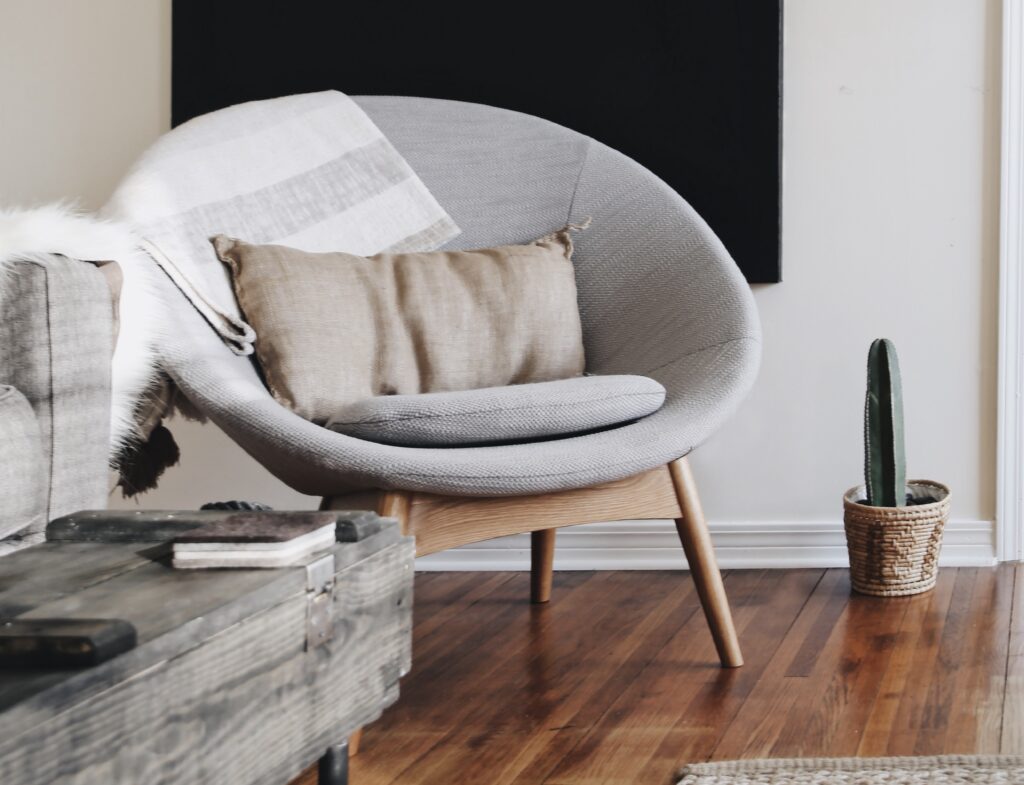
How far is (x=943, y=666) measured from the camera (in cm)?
174

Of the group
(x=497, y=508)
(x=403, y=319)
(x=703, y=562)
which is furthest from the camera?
(x=403, y=319)

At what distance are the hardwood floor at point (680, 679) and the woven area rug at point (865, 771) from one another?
0.05 meters

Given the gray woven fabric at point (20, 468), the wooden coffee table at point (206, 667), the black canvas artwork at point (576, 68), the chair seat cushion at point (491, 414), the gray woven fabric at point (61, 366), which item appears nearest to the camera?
the wooden coffee table at point (206, 667)

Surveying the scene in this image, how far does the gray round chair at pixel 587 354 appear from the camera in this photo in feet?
4.91

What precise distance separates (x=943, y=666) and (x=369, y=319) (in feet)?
3.32

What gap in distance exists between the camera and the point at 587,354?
205 centimetres

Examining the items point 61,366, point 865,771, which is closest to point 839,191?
point 865,771

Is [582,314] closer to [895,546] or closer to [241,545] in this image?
[895,546]

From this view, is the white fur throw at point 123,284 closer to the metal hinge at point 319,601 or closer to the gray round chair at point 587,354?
the gray round chair at point 587,354

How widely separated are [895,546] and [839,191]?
73cm

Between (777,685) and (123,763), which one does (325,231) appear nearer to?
(777,685)

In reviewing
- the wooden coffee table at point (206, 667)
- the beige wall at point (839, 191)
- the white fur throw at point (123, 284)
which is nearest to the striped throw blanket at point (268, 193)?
the white fur throw at point (123, 284)

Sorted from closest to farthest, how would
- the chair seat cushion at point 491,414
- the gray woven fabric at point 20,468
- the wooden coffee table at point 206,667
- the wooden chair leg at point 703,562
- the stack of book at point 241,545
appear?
the wooden coffee table at point 206,667 → the stack of book at point 241,545 → the gray woven fabric at point 20,468 → the chair seat cushion at point 491,414 → the wooden chair leg at point 703,562

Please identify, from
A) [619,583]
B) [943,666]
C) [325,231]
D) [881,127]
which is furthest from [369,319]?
[881,127]
